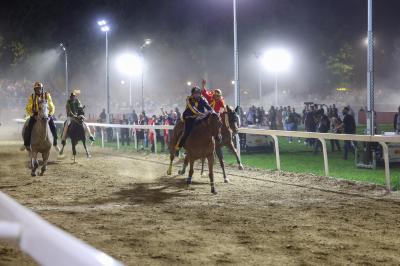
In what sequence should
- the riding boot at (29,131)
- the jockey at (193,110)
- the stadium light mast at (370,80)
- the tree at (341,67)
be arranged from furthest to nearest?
the tree at (341,67) → the stadium light mast at (370,80) → the riding boot at (29,131) → the jockey at (193,110)

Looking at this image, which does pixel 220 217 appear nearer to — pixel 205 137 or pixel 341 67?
pixel 205 137

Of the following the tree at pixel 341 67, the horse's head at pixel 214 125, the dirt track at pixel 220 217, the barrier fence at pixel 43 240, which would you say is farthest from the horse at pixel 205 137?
the tree at pixel 341 67

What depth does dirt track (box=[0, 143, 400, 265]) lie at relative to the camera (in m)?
6.04

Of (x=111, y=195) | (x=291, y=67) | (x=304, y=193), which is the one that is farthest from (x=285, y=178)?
(x=291, y=67)

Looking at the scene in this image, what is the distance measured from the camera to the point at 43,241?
78.7 inches

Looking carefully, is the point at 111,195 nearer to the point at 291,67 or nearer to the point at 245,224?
the point at 245,224

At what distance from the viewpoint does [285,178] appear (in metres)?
13.7

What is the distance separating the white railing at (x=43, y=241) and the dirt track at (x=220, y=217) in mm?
3432

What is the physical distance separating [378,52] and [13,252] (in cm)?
7527

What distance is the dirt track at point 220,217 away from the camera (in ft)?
19.8

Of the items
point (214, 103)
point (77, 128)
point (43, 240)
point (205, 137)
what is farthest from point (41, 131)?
point (43, 240)

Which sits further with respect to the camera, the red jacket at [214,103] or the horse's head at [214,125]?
the red jacket at [214,103]

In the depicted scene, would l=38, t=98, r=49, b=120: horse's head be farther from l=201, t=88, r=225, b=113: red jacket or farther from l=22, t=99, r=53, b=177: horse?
l=201, t=88, r=225, b=113: red jacket

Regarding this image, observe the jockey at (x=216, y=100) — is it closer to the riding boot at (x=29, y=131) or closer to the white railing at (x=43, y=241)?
the riding boot at (x=29, y=131)
